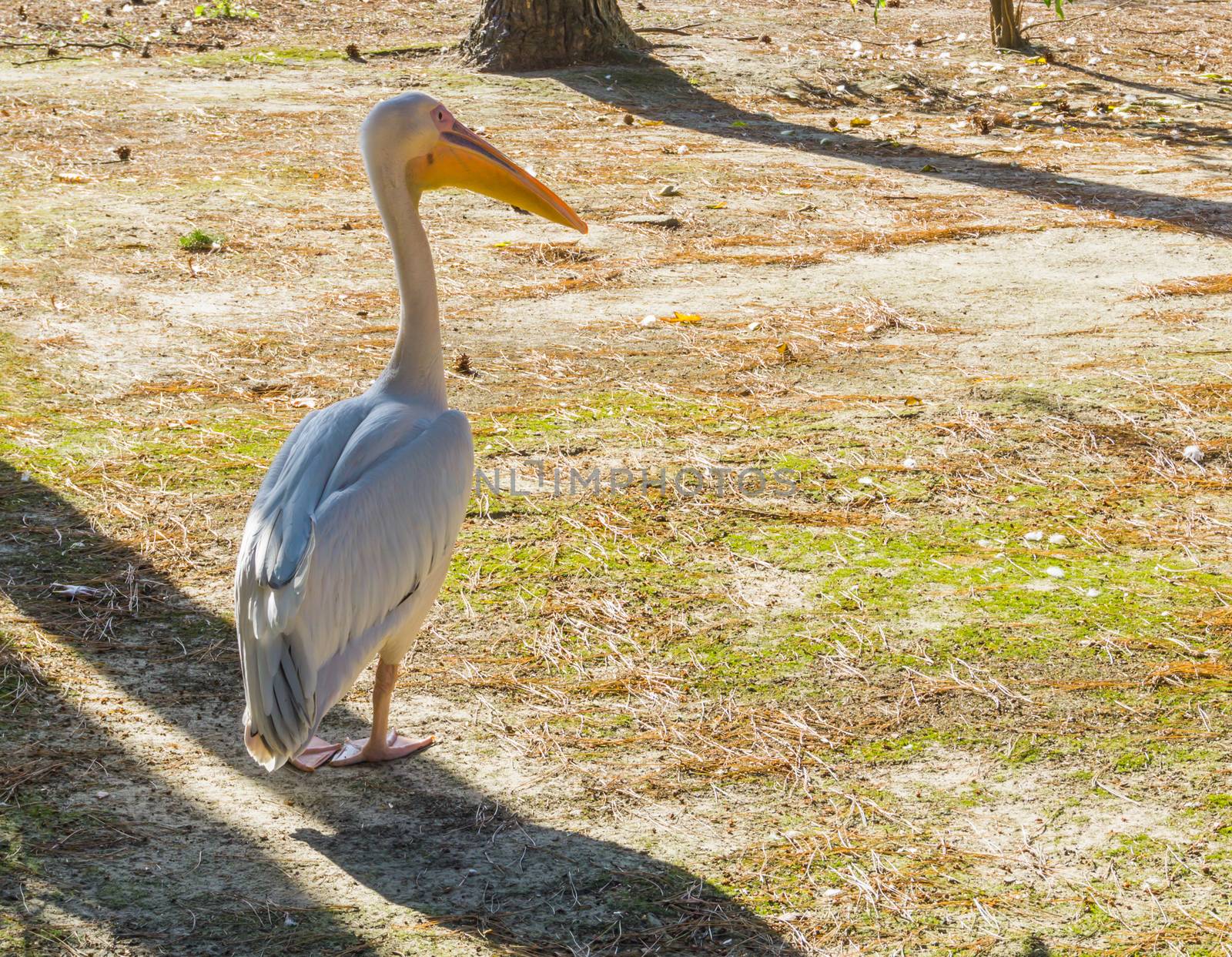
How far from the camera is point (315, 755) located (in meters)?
2.88

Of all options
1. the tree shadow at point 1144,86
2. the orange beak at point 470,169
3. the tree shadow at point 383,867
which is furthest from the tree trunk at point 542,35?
the tree shadow at point 383,867

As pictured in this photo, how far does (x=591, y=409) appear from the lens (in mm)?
4656

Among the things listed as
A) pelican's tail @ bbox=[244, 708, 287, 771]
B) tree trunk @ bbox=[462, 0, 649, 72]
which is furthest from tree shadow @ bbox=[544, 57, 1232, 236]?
pelican's tail @ bbox=[244, 708, 287, 771]

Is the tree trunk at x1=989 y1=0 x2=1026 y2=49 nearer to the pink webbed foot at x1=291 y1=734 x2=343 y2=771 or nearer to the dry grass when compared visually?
A: the dry grass

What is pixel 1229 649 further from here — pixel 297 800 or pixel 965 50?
pixel 965 50

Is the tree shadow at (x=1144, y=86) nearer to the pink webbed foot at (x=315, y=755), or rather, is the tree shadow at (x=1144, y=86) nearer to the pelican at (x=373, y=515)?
the pelican at (x=373, y=515)

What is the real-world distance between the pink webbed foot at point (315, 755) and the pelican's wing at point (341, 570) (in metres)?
0.29

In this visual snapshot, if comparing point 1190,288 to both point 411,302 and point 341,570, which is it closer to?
point 411,302

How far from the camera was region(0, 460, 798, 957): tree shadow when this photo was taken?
232 cm

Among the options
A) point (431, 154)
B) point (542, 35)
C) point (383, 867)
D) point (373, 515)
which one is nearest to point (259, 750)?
point (383, 867)

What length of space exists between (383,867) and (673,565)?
1.44 m

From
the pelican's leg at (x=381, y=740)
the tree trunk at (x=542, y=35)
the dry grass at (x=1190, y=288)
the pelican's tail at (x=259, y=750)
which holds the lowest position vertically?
the pelican's leg at (x=381, y=740)

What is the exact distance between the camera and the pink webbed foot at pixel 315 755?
283cm

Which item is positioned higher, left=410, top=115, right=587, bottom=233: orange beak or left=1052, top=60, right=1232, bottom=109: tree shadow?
left=1052, top=60, right=1232, bottom=109: tree shadow
